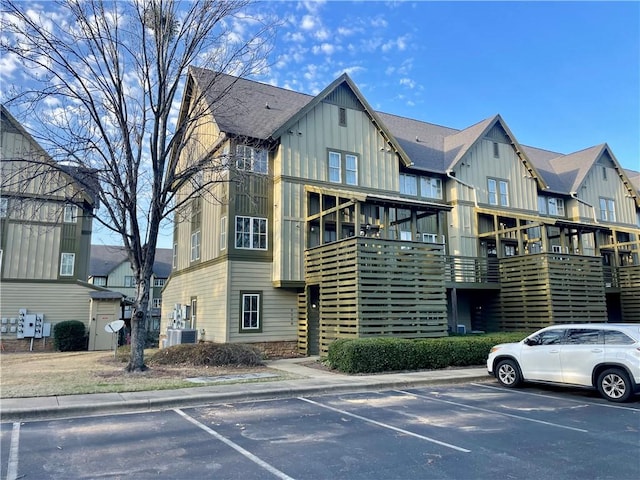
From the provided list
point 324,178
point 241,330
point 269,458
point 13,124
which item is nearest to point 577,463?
point 269,458

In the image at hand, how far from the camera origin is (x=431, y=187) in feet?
82.9

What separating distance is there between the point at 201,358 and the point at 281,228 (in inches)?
252

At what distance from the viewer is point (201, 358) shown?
1561 centimetres

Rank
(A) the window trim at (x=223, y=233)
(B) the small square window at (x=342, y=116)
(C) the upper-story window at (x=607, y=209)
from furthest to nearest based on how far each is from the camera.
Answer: (C) the upper-story window at (x=607, y=209), (B) the small square window at (x=342, y=116), (A) the window trim at (x=223, y=233)

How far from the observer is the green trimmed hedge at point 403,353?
46.3 feet

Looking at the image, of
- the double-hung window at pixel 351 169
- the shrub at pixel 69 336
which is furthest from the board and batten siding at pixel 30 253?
the double-hung window at pixel 351 169

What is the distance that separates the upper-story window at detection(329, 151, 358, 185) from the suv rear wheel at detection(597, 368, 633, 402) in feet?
44.3

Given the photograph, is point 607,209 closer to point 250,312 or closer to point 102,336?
point 250,312

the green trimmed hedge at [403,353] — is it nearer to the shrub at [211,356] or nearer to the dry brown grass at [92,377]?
the dry brown grass at [92,377]

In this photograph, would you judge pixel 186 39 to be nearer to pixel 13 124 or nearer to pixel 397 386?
pixel 397 386

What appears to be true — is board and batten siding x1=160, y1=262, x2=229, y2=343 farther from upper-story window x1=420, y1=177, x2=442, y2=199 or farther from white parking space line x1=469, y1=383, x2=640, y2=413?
upper-story window x1=420, y1=177, x2=442, y2=199

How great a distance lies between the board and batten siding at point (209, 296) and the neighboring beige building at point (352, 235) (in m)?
0.10

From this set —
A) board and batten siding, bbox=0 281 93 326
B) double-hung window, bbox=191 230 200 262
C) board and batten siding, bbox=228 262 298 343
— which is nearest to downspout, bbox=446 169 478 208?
board and batten siding, bbox=228 262 298 343

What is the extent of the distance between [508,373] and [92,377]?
439 inches
